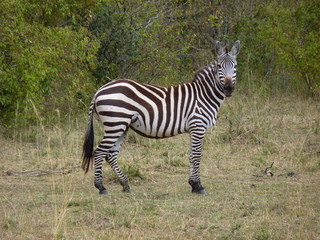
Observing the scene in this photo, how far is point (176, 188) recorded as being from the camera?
27.0 feet

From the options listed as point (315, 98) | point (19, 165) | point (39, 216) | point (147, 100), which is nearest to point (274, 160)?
point (147, 100)

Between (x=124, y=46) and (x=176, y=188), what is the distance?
6.01 metres

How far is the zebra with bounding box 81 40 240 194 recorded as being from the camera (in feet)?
25.5

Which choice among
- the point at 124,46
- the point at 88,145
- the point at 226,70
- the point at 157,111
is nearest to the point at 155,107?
the point at 157,111

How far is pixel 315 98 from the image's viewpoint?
1577 centimetres

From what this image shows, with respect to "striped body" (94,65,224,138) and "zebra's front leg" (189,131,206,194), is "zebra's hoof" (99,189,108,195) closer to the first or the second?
"striped body" (94,65,224,138)

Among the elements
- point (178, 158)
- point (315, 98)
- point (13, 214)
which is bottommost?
point (13, 214)

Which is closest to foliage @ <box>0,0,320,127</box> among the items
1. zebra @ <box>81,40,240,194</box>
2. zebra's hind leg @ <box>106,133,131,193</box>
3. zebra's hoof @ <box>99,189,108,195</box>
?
zebra @ <box>81,40,240,194</box>

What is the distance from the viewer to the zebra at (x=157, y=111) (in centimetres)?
777

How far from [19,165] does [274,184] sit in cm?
412

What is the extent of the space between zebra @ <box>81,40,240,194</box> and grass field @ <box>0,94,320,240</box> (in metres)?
0.40

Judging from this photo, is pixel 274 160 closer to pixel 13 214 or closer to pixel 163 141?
pixel 163 141

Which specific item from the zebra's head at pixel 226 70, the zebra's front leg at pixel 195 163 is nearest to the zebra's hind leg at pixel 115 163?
the zebra's front leg at pixel 195 163

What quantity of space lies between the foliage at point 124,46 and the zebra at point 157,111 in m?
0.89
